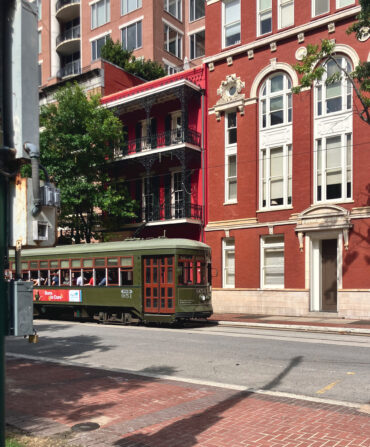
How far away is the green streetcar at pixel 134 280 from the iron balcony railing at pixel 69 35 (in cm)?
3072

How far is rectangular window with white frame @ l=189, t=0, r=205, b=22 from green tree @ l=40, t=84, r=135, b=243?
19.9 m

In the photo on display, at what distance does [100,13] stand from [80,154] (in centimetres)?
2178

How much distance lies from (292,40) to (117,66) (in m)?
14.7

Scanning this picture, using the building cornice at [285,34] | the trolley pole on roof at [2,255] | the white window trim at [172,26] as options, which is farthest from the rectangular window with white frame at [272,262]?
the white window trim at [172,26]

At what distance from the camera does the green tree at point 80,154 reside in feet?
88.6

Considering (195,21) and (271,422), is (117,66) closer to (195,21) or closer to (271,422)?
(195,21)

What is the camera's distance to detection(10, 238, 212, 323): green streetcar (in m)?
18.4

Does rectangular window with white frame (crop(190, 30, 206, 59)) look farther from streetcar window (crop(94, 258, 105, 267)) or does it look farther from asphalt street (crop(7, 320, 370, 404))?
asphalt street (crop(7, 320, 370, 404))

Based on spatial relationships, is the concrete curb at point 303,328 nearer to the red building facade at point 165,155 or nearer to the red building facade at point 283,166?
the red building facade at point 283,166

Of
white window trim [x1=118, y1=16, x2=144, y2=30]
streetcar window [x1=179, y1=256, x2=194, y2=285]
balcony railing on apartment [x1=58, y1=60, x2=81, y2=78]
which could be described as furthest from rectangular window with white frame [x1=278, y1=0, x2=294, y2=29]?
balcony railing on apartment [x1=58, y1=60, x2=81, y2=78]

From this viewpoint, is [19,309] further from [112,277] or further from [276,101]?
[276,101]

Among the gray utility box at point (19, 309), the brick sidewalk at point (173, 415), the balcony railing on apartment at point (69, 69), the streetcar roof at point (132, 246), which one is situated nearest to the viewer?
the gray utility box at point (19, 309)

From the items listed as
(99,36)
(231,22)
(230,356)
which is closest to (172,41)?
(99,36)

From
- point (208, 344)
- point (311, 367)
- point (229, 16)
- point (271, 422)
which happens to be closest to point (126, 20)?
point (229, 16)
